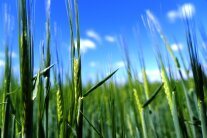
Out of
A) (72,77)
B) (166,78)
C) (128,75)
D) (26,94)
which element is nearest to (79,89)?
(72,77)

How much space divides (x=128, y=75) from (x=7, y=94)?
0.54m

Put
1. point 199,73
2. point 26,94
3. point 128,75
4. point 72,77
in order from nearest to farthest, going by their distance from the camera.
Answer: point 26,94
point 72,77
point 199,73
point 128,75

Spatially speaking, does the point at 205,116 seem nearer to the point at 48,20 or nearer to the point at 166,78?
the point at 166,78

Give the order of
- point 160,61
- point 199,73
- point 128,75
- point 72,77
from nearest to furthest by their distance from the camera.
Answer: point 72,77 → point 199,73 → point 160,61 → point 128,75

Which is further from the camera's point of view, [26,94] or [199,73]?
[199,73]

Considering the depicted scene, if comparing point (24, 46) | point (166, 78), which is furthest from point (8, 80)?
point (166, 78)

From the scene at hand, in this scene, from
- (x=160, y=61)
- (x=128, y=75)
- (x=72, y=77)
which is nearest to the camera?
(x=72, y=77)

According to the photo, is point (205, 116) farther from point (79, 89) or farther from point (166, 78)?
point (79, 89)

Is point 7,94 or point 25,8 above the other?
point 25,8

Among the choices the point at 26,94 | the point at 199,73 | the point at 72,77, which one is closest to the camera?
the point at 26,94

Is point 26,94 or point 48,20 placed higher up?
point 48,20

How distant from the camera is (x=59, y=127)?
32.4 inches

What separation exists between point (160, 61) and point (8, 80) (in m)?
0.49

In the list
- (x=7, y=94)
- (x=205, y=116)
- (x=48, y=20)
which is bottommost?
(x=205, y=116)
